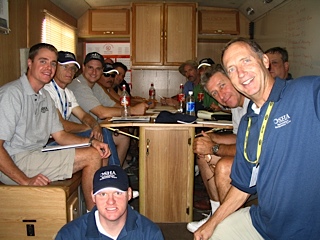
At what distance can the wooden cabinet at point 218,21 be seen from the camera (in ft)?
18.2

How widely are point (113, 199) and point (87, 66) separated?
7.37 ft

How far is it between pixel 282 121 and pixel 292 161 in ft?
0.49

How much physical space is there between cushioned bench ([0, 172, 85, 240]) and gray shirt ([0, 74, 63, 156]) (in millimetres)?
314

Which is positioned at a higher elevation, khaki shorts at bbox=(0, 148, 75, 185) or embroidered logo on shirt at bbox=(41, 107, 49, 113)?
embroidered logo on shirt at bbox=(41, 107, 49, 113)

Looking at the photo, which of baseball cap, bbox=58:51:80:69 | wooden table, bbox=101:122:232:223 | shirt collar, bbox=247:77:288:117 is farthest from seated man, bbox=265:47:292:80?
shirt collar, bbox=247:77:288:117

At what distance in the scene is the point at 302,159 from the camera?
1.16 metres

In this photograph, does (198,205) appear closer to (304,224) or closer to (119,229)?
(119,229)

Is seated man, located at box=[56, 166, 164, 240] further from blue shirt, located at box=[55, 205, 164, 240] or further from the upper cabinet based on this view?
the upper cabinet

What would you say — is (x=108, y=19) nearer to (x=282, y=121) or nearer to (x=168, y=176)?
(x=168, y=176)

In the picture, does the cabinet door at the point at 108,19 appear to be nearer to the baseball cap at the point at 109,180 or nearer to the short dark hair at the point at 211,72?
the short dark hair at the point at 211,72

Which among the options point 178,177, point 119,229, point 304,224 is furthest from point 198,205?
point 304,224

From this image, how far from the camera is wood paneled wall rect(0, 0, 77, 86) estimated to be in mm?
2949

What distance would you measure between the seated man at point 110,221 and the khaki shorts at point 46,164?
674mm

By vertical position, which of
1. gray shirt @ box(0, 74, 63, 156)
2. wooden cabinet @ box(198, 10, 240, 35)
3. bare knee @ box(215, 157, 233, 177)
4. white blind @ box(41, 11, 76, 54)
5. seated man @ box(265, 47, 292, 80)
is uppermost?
A: wooden cabinet @ box(198, 10, 240, 35)
